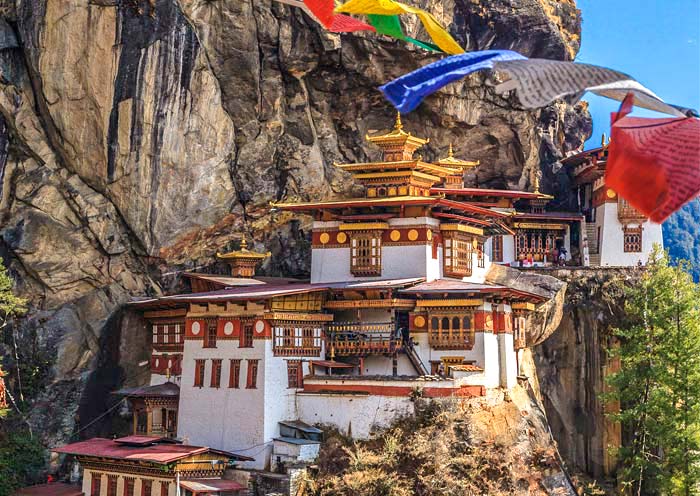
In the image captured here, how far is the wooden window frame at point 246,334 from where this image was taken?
35.1 m

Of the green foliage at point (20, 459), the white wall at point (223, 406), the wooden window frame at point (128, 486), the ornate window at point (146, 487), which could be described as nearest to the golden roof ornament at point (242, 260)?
the white wall at point (223, 406)

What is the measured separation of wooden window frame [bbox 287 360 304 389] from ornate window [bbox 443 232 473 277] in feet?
23.1

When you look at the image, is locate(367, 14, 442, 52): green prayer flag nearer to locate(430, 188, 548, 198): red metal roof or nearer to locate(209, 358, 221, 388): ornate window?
locate(209, 358, 221, 388): ornate window

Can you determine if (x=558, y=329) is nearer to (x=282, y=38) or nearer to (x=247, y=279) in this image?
(x=247, y=279)

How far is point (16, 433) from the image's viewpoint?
121ft

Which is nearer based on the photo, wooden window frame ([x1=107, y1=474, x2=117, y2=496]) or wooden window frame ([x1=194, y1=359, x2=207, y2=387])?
wooden window frame ([x1=107, y1=474, x2=117, y2=496])

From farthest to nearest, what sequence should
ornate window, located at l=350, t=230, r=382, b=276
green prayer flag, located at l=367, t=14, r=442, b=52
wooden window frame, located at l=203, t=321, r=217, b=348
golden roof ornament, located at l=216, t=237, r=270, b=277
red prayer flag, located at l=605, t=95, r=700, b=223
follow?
golden roof ornament, located at l=216, t=237, r=270, b=277 < ornate window, located at l=350, t=230, r=382, b=276 < wooden window frame, located at l=203, t=321, r=217, b=348 < green prayer flag, located at l=367, t=14, r=442, b=52 < red prayer flag, located at l=605, t=95, r=700, b=223

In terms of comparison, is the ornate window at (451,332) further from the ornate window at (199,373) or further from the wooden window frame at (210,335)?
the ornate window at (199,373)

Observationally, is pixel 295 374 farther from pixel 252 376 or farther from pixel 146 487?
pixel 146 487

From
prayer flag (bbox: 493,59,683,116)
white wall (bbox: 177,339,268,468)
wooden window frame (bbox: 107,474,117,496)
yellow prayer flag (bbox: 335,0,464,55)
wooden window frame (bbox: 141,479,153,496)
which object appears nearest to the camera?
prayer flag (bbox: 493,59,683,116)

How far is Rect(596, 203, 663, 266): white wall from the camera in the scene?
4872 centimetres

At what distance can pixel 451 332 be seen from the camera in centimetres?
3619

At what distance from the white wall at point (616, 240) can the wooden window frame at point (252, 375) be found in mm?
20633

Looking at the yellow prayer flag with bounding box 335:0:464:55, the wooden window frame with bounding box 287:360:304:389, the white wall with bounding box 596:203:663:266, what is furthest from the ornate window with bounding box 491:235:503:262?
the yellow prayer flag with bounding box 335:0:464:55
